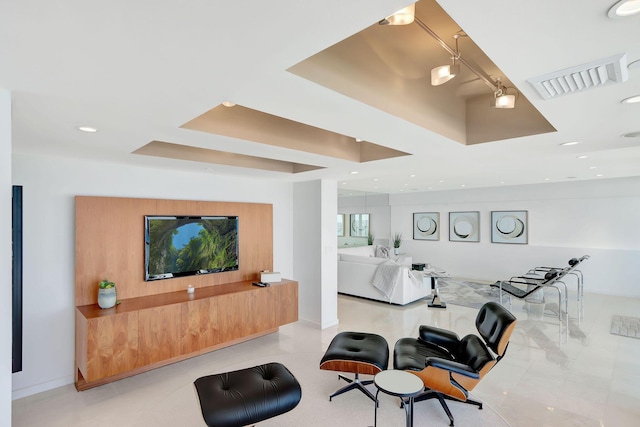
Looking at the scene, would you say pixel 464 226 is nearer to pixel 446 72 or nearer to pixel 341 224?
pixel 341 224

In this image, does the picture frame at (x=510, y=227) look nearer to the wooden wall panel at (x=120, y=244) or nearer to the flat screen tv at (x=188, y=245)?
the flat screen tv at (x=188, y=245)

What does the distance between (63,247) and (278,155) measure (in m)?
2.39

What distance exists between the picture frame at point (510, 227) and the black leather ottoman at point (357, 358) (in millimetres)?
6619

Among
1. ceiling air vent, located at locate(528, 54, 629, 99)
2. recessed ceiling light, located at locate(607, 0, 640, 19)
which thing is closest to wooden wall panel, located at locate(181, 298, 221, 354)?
ceiling air vent, located at locate(528, 54, 629, 99)

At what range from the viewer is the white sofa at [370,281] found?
626 cm

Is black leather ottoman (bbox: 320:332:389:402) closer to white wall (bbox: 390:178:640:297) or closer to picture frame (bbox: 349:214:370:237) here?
white wall (bbox: 390:178:640:297)

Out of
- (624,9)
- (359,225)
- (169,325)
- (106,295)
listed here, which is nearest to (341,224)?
(359,225)

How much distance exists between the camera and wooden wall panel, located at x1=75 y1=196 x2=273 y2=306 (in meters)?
3.44

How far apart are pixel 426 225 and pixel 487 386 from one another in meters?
6.99

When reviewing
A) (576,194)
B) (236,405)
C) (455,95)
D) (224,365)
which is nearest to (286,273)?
(224,365)

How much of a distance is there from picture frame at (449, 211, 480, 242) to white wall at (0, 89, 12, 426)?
929cm

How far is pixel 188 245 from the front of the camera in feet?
13.8

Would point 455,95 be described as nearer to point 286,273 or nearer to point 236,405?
point 236,405

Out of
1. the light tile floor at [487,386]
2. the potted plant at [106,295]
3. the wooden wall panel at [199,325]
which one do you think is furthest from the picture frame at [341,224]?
the potted plant at [106,295]
